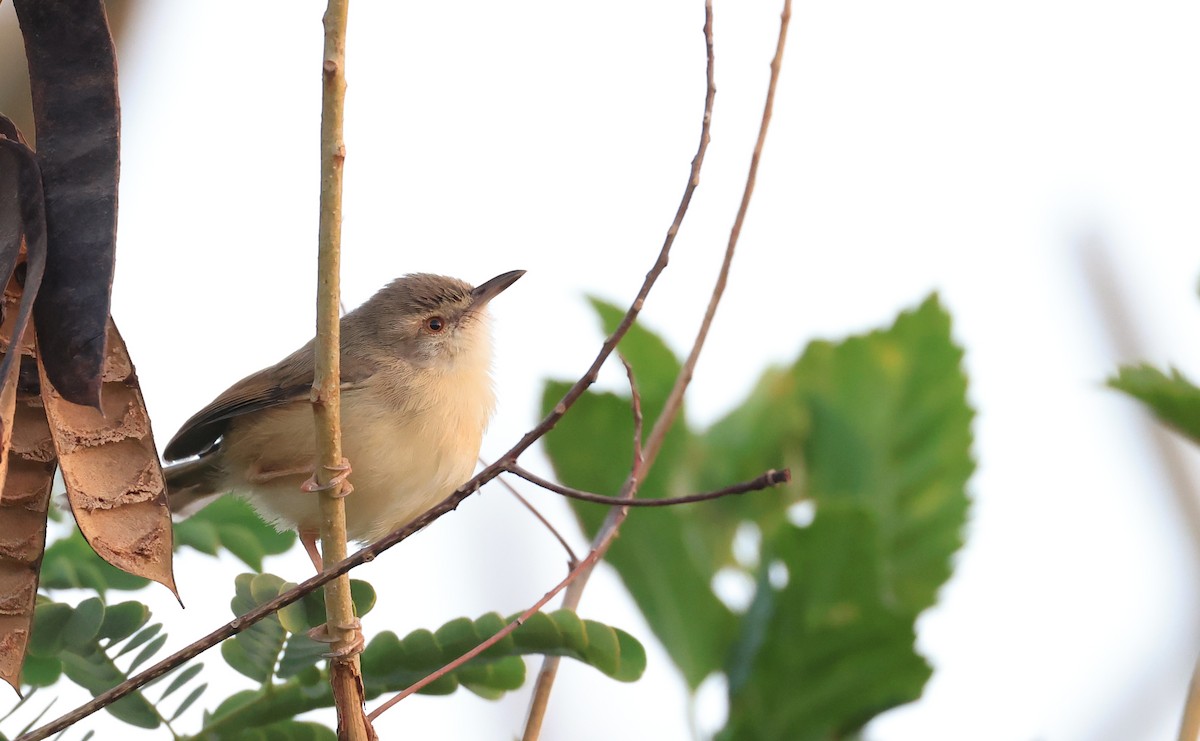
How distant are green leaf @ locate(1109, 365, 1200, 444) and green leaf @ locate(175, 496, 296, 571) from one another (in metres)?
1.92

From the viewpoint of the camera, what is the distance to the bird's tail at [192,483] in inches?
150

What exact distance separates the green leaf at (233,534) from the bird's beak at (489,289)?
1.28m

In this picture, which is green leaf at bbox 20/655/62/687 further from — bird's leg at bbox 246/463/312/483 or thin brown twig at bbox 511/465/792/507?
bird's leg at bbox 246/463/312/483

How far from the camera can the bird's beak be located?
13.7 ft

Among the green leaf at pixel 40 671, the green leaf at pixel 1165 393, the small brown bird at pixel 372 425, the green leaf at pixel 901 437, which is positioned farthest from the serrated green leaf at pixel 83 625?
the green leaf at pixel 1165 393

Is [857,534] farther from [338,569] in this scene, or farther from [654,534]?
[338,569]

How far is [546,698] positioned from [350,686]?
0.47m

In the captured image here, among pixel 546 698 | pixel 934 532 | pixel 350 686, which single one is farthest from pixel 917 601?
pixel 350 686

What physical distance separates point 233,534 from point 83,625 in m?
0.81

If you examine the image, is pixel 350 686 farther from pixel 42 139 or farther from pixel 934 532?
pixel 934 532

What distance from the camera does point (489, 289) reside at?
4195mm

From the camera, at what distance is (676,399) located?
2584 millimetres

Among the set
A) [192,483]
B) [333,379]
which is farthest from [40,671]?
[192,483]

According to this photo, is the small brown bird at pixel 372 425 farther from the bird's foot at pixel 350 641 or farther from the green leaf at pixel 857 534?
the bird's foot at pixel 350 641
